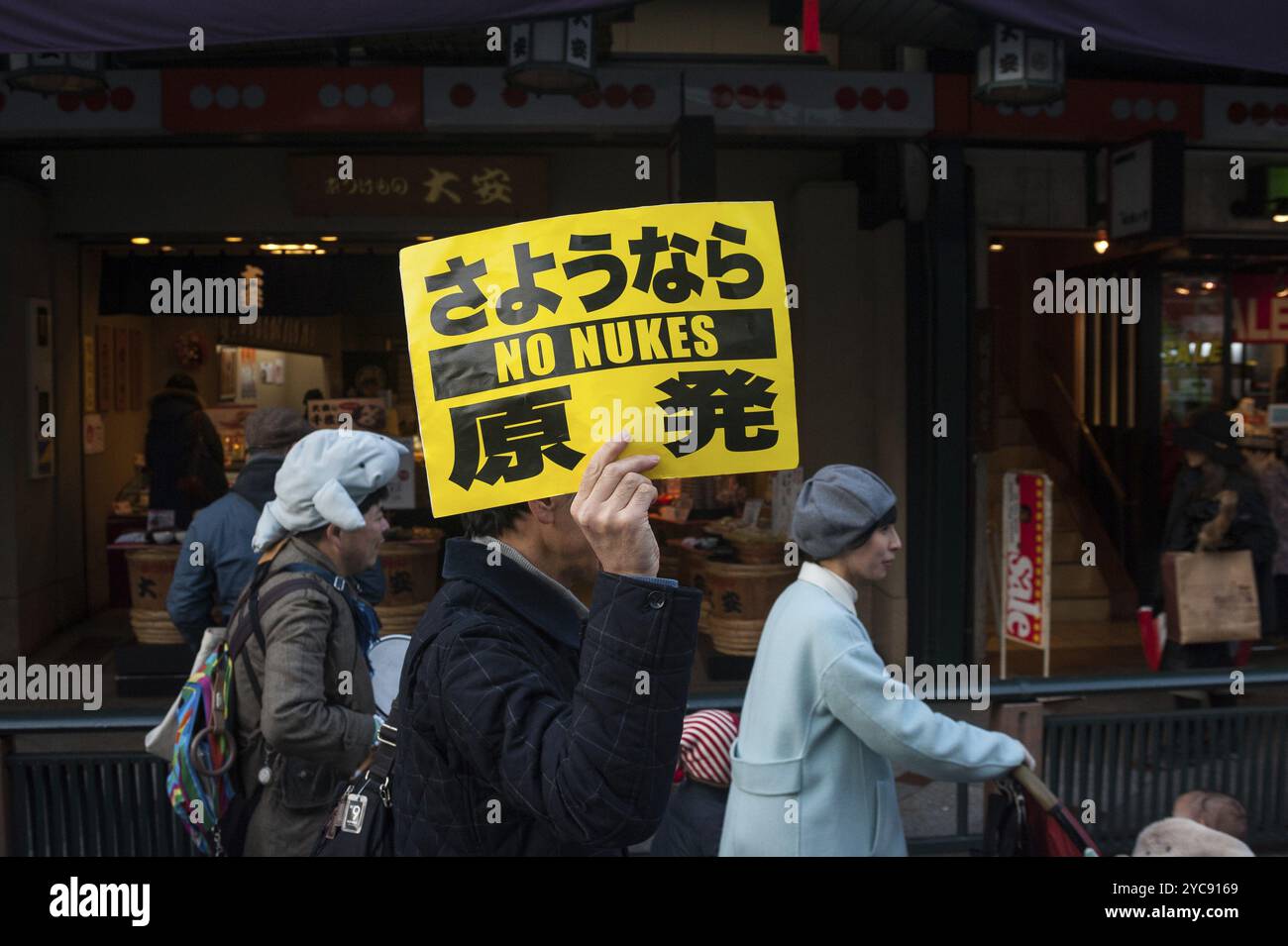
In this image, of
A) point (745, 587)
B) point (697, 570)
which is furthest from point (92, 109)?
point (745, 587)

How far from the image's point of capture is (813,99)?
797 cm

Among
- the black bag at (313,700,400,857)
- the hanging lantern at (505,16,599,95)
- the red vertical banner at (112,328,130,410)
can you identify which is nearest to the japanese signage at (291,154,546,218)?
the hanging lantern at (505,16,599,95)

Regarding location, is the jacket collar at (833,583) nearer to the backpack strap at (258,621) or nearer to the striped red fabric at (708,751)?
the striped red fabric at (708,751)

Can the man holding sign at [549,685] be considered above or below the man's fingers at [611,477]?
below

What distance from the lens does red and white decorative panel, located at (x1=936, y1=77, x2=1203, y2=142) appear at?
8.18 m

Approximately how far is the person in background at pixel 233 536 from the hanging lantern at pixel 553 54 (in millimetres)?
2573

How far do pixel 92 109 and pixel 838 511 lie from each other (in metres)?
6.55

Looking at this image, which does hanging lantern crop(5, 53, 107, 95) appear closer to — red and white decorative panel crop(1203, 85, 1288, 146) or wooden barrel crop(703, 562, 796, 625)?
wooden barrel crop(703, 562, 796, 625)

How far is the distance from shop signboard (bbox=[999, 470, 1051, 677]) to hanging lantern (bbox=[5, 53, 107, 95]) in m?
6.49

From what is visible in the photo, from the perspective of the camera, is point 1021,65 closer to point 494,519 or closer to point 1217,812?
point 1217,812

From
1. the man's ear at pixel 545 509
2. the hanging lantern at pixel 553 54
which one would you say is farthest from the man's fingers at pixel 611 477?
the hanging lantern at pixel 553 54

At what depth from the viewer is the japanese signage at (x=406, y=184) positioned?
31.1 ft

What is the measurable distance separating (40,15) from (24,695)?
5399 mm
